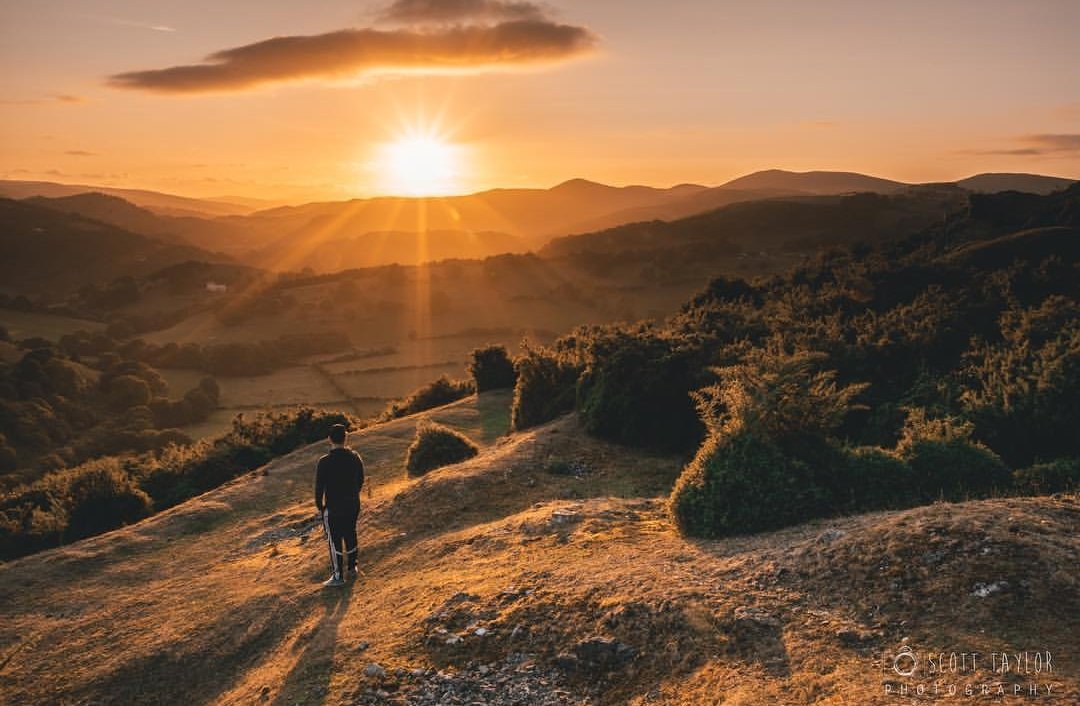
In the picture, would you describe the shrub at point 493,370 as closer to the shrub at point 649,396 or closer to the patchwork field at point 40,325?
the shrub at point 649,396

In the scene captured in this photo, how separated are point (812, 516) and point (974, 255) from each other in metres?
24.9

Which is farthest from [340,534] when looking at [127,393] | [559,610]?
[127,393]

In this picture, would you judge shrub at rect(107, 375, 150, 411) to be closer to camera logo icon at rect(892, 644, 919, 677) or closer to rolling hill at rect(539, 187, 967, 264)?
camera logo icon at rect(892, 644, 919, 677)

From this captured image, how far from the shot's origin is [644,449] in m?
17.8

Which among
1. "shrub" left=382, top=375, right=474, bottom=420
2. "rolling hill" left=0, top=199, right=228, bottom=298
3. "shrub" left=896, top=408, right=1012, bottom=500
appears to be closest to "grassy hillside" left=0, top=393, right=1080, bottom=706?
"shrub" left=896, top=408, right=1012, bottom=500

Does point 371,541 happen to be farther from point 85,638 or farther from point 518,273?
point 518,273

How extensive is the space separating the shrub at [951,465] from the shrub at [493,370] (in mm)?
25971

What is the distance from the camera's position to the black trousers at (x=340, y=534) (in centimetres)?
1082

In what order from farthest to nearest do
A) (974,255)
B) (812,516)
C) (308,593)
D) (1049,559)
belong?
(974,255)
(308,593)
(812,516)
(1049,559)

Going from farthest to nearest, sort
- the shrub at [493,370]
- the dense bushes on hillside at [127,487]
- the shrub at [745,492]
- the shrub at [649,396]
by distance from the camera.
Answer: the shrub at [493,370] → the dense bushes on hillside at [127,487] → the shrub at [649,396] → the shrub at [745,492]

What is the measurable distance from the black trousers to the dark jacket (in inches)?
2.7

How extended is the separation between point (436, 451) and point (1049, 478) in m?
14.7

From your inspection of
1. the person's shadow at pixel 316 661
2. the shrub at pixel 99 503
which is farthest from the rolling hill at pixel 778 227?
the person's shadow at pixel 316 661

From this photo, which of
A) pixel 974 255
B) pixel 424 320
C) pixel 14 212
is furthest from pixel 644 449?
pixel 14 212
